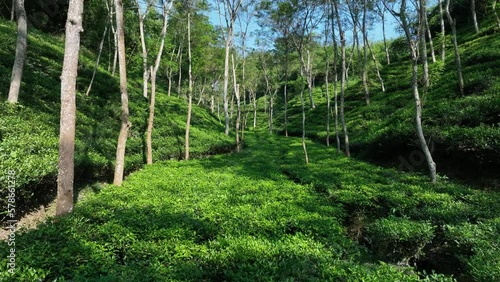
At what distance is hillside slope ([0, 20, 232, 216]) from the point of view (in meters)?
9.97

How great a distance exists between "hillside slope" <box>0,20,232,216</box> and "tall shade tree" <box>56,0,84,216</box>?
219cm

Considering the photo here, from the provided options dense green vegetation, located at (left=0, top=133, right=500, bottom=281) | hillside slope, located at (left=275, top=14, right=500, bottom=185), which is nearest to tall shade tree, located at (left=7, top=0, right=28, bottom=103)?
dense green vegetation, located at (left=0, top=133, right=500, bottom=281)

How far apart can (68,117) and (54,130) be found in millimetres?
7177

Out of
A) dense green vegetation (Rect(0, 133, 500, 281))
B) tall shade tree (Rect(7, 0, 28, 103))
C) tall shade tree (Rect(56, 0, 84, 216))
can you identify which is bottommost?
dense green vegetation (Rect(0, 133, 500, 281))

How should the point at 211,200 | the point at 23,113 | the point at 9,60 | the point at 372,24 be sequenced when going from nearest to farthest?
the point at 211,200 < the point at 23,113 < the point at 9,60 < the point at 372,24

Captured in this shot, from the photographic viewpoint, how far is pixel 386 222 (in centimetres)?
785

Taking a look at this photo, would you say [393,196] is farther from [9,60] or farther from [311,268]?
[9,60]

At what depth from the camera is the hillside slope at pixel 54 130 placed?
393 inches

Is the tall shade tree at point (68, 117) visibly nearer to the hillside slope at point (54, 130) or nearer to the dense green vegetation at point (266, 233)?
the dense green vegetation at point (266, 233)

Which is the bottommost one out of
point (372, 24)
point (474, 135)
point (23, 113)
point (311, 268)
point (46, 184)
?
point (311, 268)

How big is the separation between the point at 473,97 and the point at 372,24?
27.2m

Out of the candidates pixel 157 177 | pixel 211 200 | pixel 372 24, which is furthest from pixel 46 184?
pixel 372 24

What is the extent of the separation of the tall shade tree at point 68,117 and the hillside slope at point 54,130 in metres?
2.19

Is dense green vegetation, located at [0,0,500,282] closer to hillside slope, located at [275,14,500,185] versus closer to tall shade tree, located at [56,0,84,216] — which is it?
hillside slope, located at [275,14,500,185]
